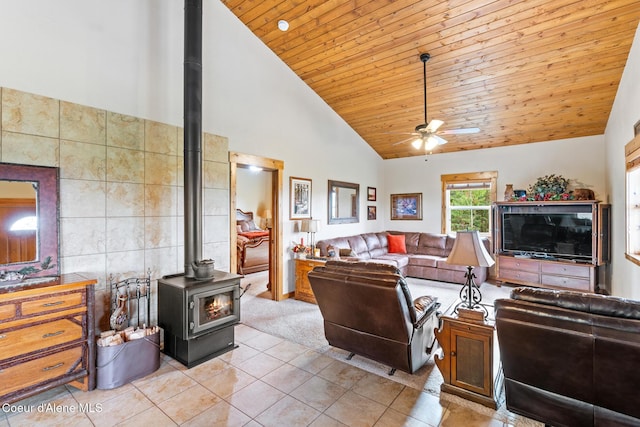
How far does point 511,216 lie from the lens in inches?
233

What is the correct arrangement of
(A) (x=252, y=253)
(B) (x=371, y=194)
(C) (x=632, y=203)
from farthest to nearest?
1. (B) (x=371, y=194)
2. (A) (x=252, y=253)
3. (C) (x=632, y=203)

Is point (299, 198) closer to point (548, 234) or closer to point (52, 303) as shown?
point (52, 303)

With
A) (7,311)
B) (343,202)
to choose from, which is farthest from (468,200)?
(7,311)

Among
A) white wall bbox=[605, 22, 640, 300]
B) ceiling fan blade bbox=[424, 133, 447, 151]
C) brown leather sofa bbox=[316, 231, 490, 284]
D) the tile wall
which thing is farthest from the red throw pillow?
the tile wall

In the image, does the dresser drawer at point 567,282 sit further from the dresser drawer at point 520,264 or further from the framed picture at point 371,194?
the framed picture at point 371,194

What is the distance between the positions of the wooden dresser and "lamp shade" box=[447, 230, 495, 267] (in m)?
3.08

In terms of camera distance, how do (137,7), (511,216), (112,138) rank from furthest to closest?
(511,216) < (137,7) < (112,138)

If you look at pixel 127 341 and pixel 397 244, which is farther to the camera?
pixel 397 244

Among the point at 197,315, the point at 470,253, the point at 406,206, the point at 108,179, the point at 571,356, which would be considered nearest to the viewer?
the point at 571,356

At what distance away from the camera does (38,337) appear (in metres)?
2.27

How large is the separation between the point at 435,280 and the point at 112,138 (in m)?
5.99

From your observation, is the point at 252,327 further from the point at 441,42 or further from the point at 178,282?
the point at 441,42

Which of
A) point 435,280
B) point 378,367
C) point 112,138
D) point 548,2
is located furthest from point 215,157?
point 435,280

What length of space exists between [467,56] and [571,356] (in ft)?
12.7
